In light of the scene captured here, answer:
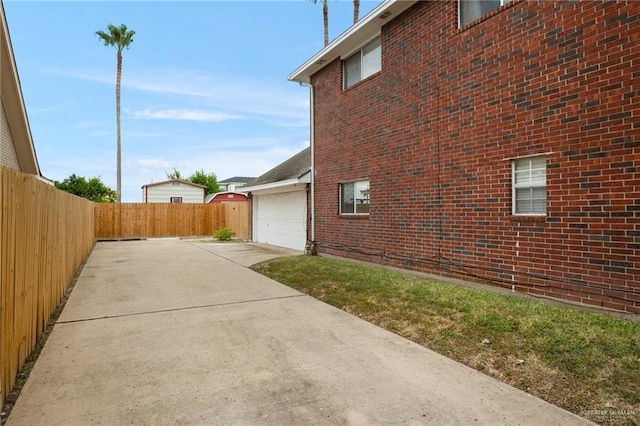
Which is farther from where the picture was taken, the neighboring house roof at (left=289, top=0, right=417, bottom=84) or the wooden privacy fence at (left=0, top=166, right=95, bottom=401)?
the neighboring house roof at (left=289, top=0, right=417, bottom=84)

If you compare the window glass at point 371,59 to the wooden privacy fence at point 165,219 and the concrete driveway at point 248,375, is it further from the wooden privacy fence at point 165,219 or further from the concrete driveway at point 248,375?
the wooden privacy fence at point 165,219

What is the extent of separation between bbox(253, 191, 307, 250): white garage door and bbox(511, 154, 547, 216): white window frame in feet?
26.2

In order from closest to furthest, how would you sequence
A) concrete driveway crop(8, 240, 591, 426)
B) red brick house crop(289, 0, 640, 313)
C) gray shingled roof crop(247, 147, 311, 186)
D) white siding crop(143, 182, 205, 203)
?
concrete driveway crop(8, 240, 591, 426)
red brick house crop(289, 0, 640, 313)
gray shingled roof crop(247, 147, 311, 186)
white siding crop(143, 182, 205, 203)

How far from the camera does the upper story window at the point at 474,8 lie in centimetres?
686

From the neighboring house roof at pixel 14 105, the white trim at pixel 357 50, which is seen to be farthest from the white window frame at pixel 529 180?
the neighboring house roof at pixel 14 105

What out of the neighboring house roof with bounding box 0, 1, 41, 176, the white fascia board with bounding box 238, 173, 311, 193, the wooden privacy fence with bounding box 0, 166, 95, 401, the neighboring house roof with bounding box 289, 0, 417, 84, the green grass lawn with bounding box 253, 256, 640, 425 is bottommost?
the green grass lawn with bounding box 253, 256, 640, 425

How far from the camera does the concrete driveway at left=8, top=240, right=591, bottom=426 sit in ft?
9.39

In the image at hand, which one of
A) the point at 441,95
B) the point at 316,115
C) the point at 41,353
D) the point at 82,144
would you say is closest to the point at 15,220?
the point at 41,353

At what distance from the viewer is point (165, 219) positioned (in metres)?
23.5

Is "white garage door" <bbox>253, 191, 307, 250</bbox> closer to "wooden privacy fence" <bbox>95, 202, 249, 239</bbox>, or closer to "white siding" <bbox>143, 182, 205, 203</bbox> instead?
"wooden privacy fence" <bbox>95, 202, 249, 239</bbox>

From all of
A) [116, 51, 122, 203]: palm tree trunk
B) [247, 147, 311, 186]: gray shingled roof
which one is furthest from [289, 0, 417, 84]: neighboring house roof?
[116, 51, 122, 203]: palm tree trunk

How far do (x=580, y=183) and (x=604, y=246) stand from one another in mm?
930

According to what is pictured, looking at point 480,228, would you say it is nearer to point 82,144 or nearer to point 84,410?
point 84,410

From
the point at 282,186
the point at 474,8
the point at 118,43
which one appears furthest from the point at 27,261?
the point at 118,43
